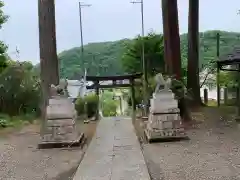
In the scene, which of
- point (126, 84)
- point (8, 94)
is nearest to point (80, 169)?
point (8, 94)

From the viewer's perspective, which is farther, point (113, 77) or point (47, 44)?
point (113, 77)

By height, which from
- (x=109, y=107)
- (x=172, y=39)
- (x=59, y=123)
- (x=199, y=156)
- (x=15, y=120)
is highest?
(x=172, y=39)

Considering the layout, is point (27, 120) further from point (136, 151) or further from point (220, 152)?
point (220, 152)

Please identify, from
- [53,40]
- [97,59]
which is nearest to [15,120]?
[53,40]

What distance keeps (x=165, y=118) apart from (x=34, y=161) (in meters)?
3.29

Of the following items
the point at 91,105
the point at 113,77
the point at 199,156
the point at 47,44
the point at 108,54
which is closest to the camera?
the point at 199,156

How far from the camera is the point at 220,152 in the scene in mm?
7582

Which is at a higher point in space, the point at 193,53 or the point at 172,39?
the point at 172,39

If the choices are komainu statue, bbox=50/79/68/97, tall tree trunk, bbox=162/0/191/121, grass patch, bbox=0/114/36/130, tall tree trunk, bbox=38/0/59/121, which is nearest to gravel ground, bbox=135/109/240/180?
tall tree trunk, bbox=162/0/191/121

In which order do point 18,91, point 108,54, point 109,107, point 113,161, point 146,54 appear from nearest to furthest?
point 113,161
point 18,91
point 146,54
point 109,107
point 108,54

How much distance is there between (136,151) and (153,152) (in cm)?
34

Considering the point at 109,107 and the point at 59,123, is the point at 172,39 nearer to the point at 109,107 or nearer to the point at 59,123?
the point at 59,123

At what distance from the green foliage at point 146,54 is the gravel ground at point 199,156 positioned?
13.8 metres

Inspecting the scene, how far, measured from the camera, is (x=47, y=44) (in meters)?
11.4
